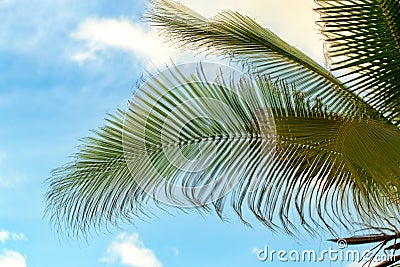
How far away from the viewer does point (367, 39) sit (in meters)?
4.04

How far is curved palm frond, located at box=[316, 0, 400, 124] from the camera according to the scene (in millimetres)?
3986

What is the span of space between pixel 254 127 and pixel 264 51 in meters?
0.59

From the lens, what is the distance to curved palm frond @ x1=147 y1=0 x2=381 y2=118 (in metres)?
4.71

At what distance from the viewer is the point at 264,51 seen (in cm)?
473

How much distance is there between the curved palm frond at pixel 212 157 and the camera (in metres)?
4.29

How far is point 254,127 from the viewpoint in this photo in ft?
14.9

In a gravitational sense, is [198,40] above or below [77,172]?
above

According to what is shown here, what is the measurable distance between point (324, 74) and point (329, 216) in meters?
1.05

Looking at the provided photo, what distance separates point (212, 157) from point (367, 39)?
4.33 ft

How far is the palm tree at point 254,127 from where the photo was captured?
4.05 metres

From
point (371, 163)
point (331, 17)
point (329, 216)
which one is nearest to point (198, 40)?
point (331, 17)

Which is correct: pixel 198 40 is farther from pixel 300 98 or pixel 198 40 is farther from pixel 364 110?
pixel 364 110

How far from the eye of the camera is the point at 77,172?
4.99m

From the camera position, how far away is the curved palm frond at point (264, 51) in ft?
15.5
